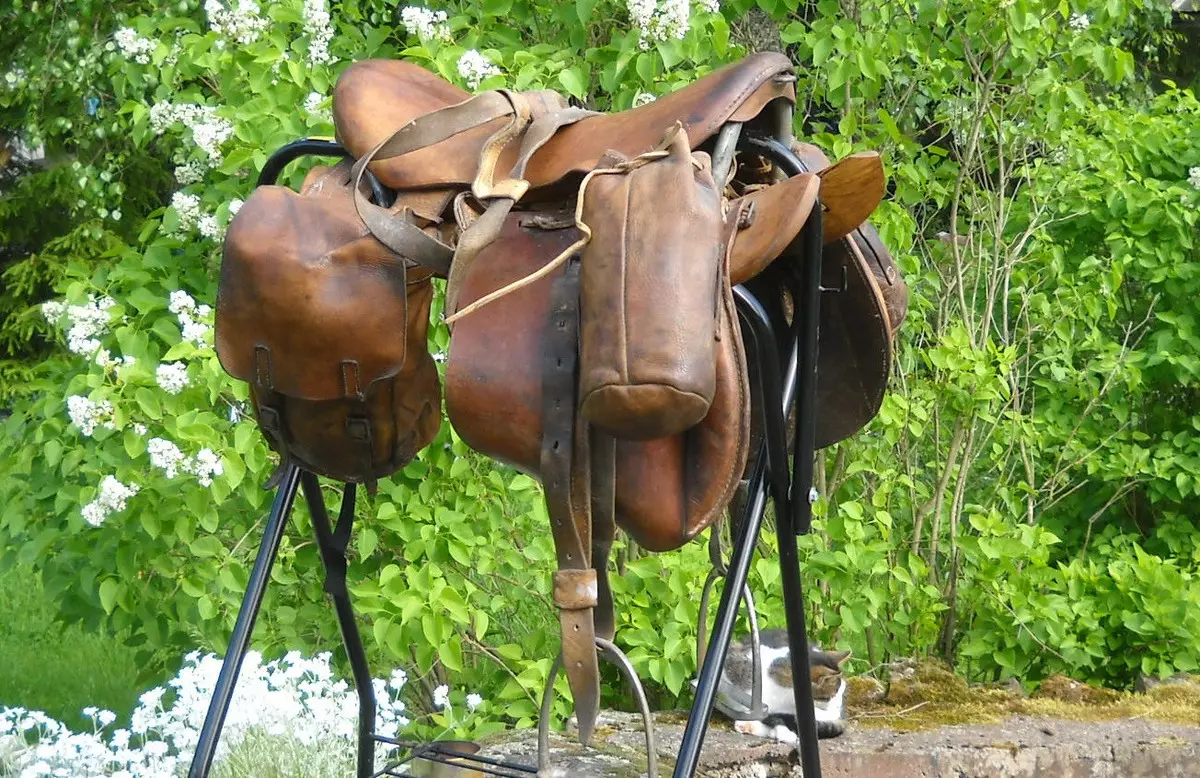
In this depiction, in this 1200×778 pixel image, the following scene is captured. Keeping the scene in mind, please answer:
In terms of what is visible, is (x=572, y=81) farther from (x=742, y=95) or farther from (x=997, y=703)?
(x=997, y=703)

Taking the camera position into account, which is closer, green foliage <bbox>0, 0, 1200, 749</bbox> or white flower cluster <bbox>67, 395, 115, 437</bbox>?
white flower cluster <bbox>67, 395, 115, 437</bbox>

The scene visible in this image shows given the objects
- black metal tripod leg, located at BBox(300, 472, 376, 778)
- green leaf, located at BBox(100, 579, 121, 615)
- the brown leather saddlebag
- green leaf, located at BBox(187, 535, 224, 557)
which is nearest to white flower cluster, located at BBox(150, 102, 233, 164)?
green leaf, located at BBox(187, 535, 224, 557)

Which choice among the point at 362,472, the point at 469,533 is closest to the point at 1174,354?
the point at 469,533

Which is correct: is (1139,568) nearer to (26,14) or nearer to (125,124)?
(125,124)

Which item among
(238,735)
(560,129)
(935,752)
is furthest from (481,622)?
(560,129)

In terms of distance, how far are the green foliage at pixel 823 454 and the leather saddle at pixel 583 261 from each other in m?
1.04

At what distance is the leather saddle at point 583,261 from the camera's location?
4.02 feet

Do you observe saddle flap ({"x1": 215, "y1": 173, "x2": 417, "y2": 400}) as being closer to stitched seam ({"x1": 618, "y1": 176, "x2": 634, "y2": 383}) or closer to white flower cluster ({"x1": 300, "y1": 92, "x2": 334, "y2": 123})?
stitched seam ({"x1": 618, "y1": 176, "x2": 634, "y2": 383})

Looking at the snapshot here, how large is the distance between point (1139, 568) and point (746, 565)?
2.07m

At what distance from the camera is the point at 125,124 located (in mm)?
3271

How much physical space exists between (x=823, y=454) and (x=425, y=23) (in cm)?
154

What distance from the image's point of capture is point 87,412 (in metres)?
2.35

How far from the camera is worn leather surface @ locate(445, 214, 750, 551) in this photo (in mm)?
1277

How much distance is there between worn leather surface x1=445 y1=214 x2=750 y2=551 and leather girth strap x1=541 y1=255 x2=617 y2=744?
20 millimetres
